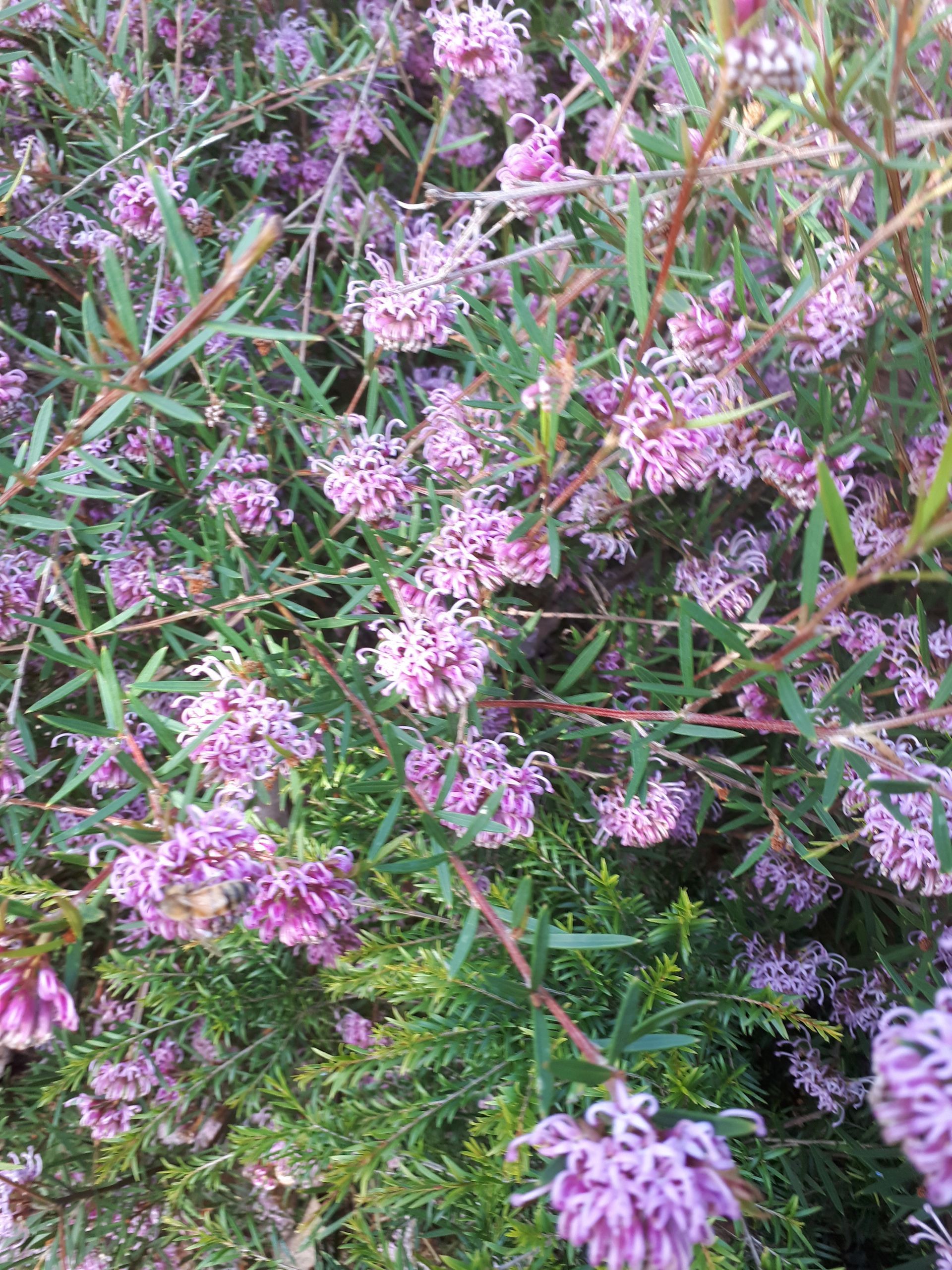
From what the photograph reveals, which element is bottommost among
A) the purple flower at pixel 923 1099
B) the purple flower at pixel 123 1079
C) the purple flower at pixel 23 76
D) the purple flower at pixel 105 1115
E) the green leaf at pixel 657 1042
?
the purple flower at pixel 105 1115

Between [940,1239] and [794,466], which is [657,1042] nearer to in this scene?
[940,1239]

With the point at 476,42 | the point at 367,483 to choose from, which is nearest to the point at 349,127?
the point at 476,42

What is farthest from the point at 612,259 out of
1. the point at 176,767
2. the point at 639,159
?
the point at 176,767

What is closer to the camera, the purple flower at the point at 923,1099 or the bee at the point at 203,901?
the purple flower at the point at 923,1099

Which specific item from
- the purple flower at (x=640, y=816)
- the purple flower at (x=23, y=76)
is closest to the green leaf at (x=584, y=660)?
the purple flower at (x=640, y=816)

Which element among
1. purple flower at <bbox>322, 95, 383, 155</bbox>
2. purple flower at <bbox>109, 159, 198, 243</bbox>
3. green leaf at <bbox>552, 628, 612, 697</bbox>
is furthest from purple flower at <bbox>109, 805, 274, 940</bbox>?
purple flower at <bbox>322, 95, 383, 155</bbox>

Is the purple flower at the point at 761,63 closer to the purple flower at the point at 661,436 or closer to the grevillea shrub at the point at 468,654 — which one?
the grevillea shrub at the point at 468,654

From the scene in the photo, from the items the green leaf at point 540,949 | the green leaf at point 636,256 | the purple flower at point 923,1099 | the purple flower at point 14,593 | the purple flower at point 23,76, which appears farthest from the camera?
the purple flower at point 23,76
